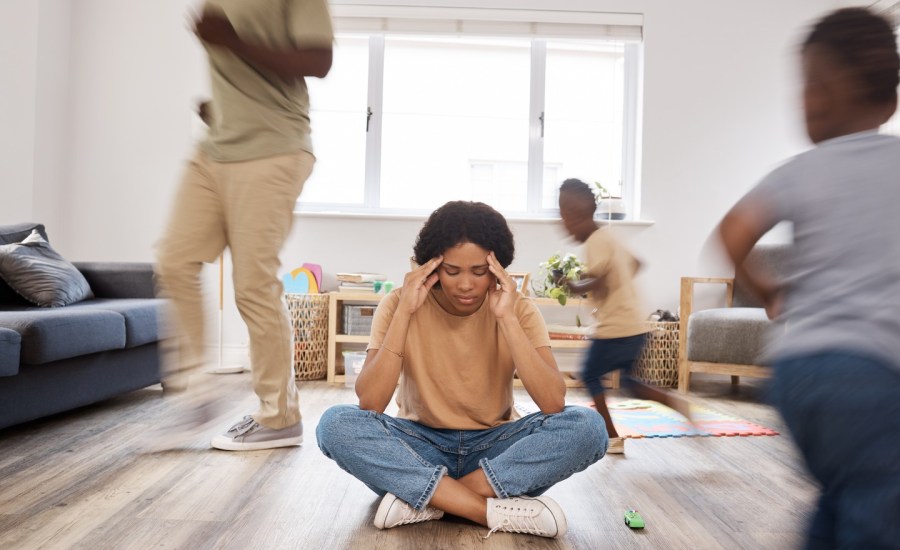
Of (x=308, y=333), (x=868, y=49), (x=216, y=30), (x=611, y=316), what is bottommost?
(x=308, y=333)

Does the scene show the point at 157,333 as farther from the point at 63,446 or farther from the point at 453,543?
the point at 453,543

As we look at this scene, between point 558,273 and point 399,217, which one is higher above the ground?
point 399,217

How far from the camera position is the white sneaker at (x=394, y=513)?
4.85 ft

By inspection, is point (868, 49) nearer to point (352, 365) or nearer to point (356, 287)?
point (352, 365)

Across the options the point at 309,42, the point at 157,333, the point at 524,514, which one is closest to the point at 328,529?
the point at 524,514

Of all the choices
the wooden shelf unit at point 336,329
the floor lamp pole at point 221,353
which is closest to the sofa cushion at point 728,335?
the wooden shelf unit at point 336,329

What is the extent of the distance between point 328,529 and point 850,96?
1282 millimetres

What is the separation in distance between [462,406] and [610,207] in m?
2.86

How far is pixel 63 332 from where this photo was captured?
226 centimetres

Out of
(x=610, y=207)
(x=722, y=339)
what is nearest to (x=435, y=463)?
(x=722, y=339)

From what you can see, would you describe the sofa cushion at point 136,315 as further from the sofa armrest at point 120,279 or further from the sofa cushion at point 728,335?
the sofa cushion at point 728,335

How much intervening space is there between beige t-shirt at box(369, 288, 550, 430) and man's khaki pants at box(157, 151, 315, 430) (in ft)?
1.47

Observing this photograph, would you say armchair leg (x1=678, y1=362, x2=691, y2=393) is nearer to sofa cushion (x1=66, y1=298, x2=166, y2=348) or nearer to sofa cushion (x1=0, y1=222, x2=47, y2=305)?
sofa cushion (x1=66, y1=298, x2=166, y2=348)

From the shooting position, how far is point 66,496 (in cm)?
165
